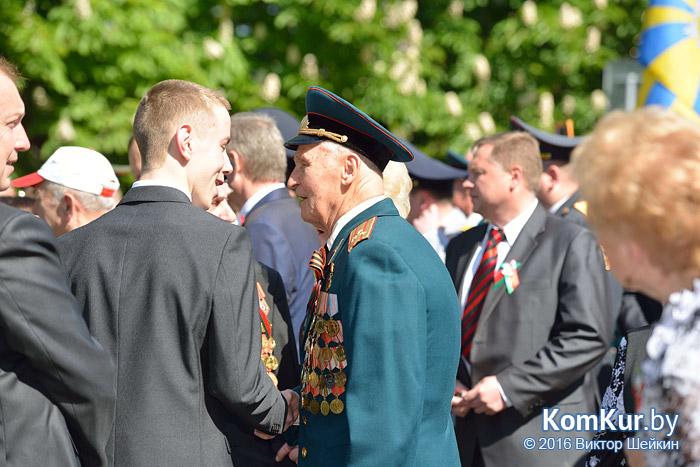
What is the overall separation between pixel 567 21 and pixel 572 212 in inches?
204

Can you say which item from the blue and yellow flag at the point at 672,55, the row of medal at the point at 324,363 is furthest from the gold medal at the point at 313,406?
the blue and yellow flag at the point at 672,55

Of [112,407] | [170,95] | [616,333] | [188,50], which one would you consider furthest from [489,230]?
[188,50]

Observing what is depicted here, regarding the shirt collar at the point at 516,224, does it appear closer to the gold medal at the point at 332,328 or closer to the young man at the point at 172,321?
the gold medal at the point at 332,328

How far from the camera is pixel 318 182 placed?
2.91m

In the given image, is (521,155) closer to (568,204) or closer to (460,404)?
(568,204)

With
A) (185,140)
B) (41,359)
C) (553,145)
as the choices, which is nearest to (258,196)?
(185,140)

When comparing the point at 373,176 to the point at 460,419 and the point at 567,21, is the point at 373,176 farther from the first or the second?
the point at 567,21

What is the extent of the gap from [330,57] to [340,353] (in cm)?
707

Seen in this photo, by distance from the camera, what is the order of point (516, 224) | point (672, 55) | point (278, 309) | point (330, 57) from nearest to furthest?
point (278, 309) < point (516, 224) < point (672, 55) < point (330, 57)

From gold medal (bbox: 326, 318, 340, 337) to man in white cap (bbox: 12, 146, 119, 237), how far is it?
1949 millimetres

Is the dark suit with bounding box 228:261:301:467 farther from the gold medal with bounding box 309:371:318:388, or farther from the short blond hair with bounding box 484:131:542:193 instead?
the short blond hair with bounding box 484:131:542:193

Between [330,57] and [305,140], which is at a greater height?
[305,140]

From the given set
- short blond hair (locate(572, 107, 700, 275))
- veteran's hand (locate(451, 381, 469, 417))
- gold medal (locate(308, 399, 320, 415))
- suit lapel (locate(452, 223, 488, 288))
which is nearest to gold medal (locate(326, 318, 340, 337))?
gold medal (locate(308, 399, 320, 415))

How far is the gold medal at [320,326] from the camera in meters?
2.74
